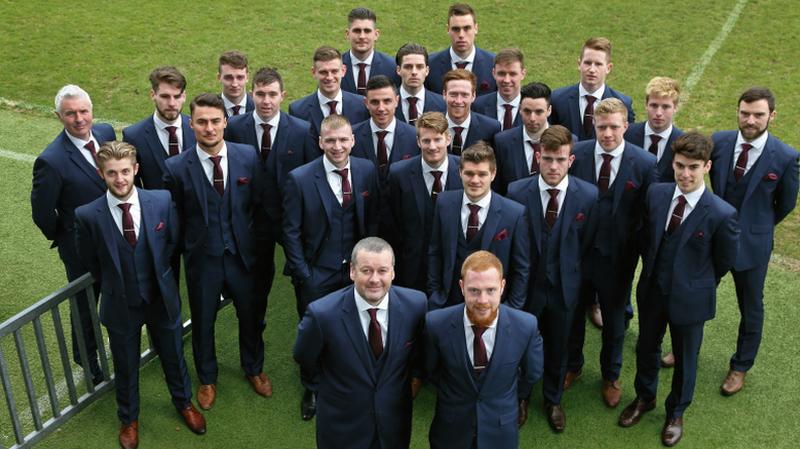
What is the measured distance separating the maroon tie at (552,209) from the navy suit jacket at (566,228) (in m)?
0.03

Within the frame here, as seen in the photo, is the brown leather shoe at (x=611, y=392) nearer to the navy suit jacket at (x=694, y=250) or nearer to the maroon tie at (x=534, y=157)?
the navy suit jacket at (x=694, y=250)

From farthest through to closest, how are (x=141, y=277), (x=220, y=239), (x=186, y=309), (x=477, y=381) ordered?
(x=186, y=309) < (x=220, y=239) < (x=141, y=277) < (x=477, y=381)

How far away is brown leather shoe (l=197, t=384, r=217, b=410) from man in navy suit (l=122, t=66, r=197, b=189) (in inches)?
58.3

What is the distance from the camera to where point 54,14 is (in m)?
14.3

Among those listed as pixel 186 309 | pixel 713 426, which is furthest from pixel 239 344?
pixel 713 426

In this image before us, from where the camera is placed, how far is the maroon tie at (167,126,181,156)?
279 inches

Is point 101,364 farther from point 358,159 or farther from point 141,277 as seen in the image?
point 358,159

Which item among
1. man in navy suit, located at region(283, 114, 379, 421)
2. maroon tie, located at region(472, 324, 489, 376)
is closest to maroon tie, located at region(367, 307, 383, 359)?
maroon tie, located at region(472, 324, 489, 376)

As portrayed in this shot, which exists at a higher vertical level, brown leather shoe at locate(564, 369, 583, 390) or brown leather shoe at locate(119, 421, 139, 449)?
brown leather shoe at locate(564, 369, 583, 390)

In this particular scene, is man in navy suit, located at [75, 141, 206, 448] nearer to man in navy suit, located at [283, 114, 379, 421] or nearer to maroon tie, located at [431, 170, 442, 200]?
man in navy suit, located at [283, 114, 379, 421]

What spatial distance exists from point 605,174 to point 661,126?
0.67 m

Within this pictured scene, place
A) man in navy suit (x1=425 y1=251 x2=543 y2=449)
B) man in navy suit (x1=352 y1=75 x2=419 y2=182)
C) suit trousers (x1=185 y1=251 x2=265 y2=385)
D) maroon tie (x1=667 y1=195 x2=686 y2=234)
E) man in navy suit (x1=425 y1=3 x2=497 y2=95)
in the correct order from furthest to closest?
man in navy suit (x1=425 y1=3 x2=497 y2=95), man in navy suit (x1=352 y1=75 x2=419 y2=182), suit trousers (x1=185 y1=251 x2=265 y2=385), maroon tie (x1=667 y1=195 x2=686 y2=234), man in navy suit (x1=425 y1=251 x2=543 y2=449)

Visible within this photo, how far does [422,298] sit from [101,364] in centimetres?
276

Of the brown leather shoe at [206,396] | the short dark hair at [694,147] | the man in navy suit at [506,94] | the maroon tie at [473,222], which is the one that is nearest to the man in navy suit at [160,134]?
the brown leather shoe at [206,396]
